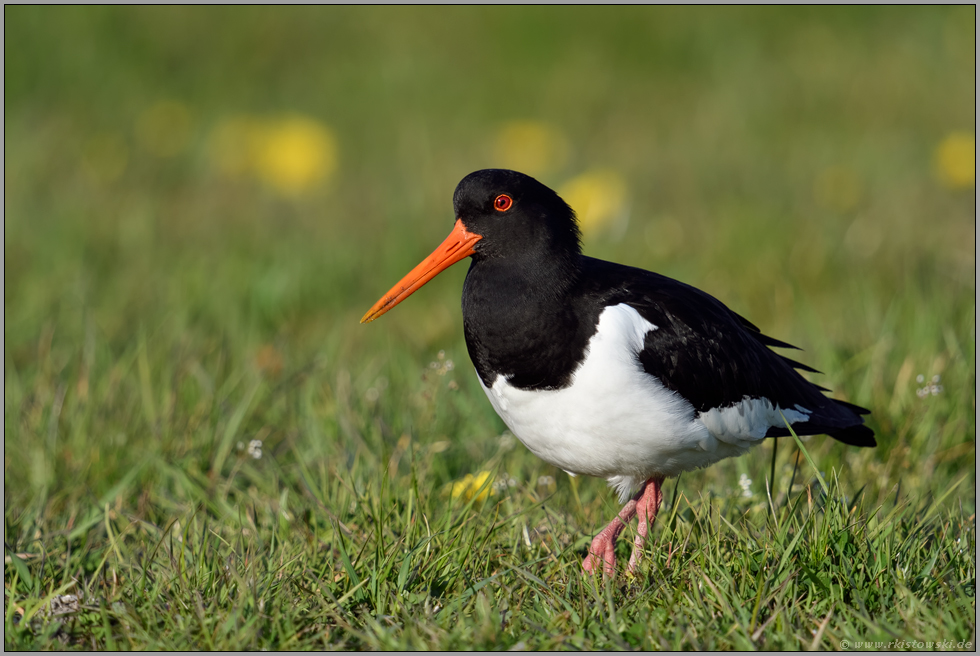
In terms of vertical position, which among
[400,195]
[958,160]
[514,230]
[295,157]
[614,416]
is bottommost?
[400,195]

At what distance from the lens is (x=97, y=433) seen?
423 cm

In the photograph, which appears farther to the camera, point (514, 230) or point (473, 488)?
point (473, 488)

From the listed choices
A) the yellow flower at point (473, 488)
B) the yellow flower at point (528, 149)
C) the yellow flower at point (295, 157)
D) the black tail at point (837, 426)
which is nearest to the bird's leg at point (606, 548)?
the yellow flower at point (473, 488)

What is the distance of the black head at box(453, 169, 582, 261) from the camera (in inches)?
128

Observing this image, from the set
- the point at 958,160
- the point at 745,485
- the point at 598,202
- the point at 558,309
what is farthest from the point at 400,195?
the point at 745,485

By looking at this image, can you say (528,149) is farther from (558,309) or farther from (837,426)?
(558,309)

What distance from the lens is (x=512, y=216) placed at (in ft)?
10.7

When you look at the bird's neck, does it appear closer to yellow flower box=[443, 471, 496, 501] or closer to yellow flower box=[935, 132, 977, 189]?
yellow flower box=[443, 471, 496, 501]

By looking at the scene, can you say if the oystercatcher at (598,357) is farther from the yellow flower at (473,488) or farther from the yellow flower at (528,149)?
the yellow flower at (528,149)

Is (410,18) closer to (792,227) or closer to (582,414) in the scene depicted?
(792,227)

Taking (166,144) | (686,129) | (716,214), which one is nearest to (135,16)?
(166,144)

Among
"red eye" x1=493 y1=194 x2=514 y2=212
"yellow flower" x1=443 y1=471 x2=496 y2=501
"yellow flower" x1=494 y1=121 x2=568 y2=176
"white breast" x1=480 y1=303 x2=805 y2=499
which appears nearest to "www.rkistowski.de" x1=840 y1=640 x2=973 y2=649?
"white breast" x1=480 y1=303 x2=805 y2=499

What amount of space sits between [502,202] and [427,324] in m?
2.63

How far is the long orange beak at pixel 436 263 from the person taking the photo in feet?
11.0
